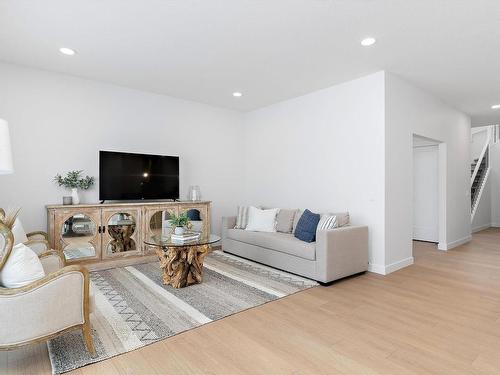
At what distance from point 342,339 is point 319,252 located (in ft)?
4.23

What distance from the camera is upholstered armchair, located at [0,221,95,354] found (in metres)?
1.72

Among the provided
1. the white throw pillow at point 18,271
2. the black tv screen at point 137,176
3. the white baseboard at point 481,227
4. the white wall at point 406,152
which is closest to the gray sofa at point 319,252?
the white wall at point 406,152

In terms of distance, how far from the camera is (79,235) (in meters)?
3.86

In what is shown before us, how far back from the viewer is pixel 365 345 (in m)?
2.17

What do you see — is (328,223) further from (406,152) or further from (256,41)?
(256,41)

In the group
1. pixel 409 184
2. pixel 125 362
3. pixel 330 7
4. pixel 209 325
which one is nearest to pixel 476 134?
pixel 409 184

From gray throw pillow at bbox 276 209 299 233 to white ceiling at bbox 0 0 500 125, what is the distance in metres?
2.03

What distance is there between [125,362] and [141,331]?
1.32 ft

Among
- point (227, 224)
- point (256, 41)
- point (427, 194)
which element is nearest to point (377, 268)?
point (227, 224)

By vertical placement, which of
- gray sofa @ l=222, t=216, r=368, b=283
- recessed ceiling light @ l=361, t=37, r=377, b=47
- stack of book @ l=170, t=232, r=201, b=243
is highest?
recessed ceiling light @ l=361, t=37, r=377, b=47

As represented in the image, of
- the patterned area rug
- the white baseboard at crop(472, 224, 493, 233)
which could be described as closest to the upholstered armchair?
the patterned area rug

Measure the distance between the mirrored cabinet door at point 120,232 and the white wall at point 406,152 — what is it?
360 cm

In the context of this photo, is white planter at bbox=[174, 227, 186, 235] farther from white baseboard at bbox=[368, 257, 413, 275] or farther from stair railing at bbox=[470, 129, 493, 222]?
stair railing at bbox=[470, 129, 493, 222]

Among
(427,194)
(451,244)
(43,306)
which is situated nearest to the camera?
(43,306)
